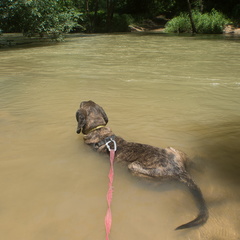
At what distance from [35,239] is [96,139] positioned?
1.98 meters

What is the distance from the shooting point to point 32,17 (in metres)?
17.8

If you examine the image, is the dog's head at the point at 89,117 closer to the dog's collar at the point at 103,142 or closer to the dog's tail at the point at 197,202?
the dog's collar at the point at 103,142

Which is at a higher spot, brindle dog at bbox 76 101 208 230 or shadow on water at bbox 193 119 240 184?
brindle dog at bbox 76 101 208 230

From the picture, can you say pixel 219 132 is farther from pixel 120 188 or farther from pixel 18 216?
pixel 18 216

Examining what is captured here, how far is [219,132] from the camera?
4.55 metres

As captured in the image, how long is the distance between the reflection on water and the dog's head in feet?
1.02

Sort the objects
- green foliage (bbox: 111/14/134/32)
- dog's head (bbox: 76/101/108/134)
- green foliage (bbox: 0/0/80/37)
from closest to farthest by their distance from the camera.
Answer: dog's head (bbox: 76/101/108/134) → green foliage (bbox: 0/0/80/37) → green foliage (bbox: 111/14/134/32)

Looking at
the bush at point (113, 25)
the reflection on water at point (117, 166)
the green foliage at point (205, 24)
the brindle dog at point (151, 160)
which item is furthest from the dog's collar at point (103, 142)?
the bush at point (113, 25)

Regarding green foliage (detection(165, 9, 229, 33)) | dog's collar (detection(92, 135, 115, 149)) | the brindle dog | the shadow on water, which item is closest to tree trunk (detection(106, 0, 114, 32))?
green foliage (detection(165, 9, 229, 33))

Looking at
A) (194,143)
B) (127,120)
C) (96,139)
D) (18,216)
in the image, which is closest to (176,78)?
(127,120)

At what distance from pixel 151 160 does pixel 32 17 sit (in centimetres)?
1790

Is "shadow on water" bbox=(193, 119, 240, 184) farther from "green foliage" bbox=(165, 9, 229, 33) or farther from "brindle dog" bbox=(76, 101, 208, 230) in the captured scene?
"green foliage" bbox=(165, 9, 229, 33)

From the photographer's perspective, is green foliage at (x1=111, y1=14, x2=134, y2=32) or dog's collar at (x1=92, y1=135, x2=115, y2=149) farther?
green foliage at (x1=111, y1=14, x2=134, y2=32)

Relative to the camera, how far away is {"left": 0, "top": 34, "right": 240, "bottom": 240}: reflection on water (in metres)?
2.52
